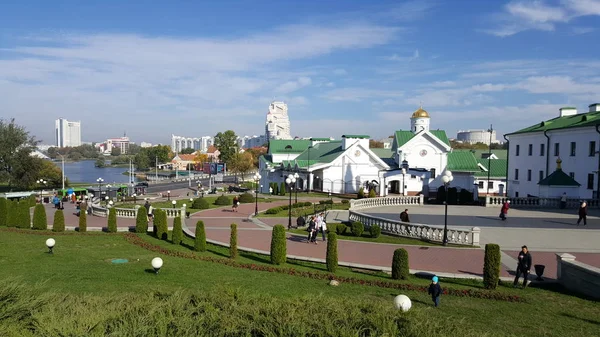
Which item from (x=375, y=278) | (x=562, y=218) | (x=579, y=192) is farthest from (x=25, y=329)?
(x=579, y=192)

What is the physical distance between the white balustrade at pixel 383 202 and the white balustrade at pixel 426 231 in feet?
27.9

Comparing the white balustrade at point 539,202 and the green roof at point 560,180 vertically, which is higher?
the green roof at point 560,180

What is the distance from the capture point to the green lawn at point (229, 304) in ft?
20.9

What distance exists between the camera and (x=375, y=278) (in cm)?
1315

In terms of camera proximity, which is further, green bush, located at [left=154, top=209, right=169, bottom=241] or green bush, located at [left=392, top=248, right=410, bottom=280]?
green bush, located at [left=154, top=209, right=169, bottom=241]

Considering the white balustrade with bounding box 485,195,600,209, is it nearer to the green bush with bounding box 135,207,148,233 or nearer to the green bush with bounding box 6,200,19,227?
the green bush with bounding box 135,207,148,233

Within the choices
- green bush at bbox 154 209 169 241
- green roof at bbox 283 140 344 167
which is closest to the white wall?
green roof at bbox 283 140 344 167

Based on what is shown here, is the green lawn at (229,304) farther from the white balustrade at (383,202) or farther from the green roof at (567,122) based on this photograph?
the green roof at (567,122)

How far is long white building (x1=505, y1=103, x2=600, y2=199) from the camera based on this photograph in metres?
33.4

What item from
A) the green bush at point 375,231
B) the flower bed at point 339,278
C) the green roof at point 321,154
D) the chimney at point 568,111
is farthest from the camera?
the green roof at point 321,154

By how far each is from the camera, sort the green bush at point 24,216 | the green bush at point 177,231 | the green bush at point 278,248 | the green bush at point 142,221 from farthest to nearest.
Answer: the green bush at point 24,216, the green bush at point 142,221, the green bush at point 177,231, the green bush at point 278,248

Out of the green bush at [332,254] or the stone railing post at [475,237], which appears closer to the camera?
the green bush at [332,254]

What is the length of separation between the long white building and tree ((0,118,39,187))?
57984 mm

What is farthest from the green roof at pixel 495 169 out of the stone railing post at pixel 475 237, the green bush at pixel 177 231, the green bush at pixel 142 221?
the green bush at pixel 177 231
